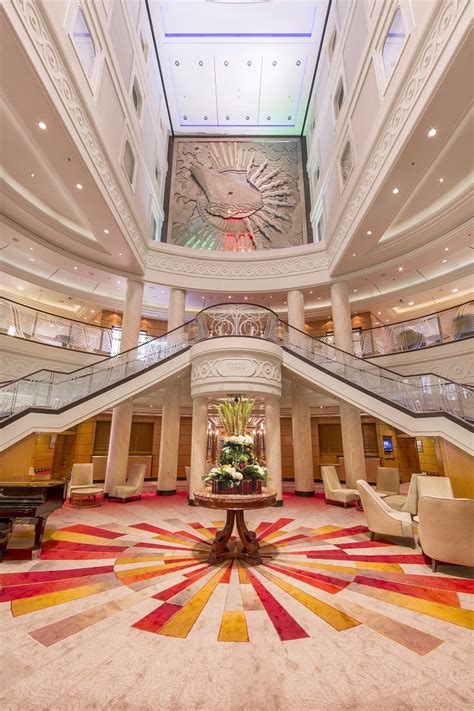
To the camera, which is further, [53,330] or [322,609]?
[53,330]

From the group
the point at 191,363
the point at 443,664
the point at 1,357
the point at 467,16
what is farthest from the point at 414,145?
the point at 1,357

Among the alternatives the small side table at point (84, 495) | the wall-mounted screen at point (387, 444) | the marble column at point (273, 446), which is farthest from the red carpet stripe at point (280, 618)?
the wall-mounted screen at point (387, 444)

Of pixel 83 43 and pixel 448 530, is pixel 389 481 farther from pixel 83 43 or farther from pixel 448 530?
pixel 83 43

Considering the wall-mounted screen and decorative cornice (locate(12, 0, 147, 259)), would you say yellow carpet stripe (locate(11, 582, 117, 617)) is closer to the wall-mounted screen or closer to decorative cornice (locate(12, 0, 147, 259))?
decorative cornice (locate(12, 0, 147, 259))

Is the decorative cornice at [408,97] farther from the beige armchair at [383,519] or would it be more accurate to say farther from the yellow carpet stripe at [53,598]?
the yellow carpet stripe at [53,598]

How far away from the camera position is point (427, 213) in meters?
9.01

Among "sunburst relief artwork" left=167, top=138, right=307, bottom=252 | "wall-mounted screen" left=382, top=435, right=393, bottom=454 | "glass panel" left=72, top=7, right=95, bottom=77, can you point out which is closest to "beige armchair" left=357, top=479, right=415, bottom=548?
"wall-mounted screen" left=382, top=435, right=393, bottom=454

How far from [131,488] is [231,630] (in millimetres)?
6871

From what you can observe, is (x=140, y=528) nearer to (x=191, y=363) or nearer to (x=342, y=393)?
(x=191, y=363)

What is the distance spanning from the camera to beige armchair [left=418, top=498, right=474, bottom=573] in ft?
12.6

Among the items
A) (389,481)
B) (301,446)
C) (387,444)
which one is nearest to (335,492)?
(389,481)

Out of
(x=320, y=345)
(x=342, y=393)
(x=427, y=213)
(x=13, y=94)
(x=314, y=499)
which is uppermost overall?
(x=427, y=213)

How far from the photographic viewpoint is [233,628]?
272 cm

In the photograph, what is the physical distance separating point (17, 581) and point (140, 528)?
8.30 ft
